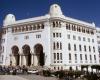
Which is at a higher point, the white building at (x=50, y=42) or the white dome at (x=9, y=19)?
the white dome at (x=9, y=19)

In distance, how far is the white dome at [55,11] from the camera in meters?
59.7

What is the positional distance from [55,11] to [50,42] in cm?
905

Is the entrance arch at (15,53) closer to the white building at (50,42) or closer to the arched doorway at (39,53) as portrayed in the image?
the white building at (50,42)

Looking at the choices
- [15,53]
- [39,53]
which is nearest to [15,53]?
[15,53]

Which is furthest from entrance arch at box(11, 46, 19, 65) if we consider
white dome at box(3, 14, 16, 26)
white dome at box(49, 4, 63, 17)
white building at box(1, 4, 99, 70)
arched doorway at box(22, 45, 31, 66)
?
white dome at box(49, 4, 63, 17)

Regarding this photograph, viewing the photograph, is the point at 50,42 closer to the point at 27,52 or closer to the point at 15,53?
the point at 27,52

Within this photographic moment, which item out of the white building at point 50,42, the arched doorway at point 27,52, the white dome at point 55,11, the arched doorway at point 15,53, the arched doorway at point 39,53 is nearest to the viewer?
the white building at point 50,42

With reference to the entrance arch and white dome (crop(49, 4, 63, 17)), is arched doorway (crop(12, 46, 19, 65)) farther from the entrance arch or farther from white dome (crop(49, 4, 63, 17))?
white dome (crop(49, 4, 63, 17))

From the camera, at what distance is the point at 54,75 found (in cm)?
4234

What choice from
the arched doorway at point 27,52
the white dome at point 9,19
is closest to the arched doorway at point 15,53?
the arched doorway at point 27,52

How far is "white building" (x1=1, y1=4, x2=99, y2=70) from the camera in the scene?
58156mm

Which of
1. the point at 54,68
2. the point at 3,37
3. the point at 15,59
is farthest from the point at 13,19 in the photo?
the point at 54,68

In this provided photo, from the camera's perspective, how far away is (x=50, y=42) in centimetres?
5850

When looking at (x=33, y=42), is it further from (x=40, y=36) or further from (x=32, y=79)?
(x=32, y=79)
